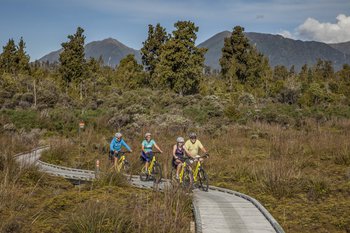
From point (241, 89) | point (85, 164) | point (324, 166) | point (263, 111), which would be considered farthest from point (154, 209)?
point (241, 89)

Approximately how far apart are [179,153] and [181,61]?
32.3 metres

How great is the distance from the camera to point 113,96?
1683 inches

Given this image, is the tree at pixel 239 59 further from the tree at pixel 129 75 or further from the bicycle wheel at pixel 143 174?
the bicycle wheel at pixel 143 174

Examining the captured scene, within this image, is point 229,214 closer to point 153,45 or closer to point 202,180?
point 202,180

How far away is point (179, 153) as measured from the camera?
12.5 metres

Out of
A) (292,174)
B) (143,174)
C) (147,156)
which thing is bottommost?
(143,174)

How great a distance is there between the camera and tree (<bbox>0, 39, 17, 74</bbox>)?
186ft

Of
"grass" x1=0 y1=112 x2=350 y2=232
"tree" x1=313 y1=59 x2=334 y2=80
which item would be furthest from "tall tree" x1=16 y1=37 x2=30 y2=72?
"tree" x1=313 y1=59 x2=334 y2=80

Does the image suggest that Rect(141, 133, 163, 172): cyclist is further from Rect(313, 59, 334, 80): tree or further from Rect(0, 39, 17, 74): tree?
Rect(313, 59, 334, 80): tree

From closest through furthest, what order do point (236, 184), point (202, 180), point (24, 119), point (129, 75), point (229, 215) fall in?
1. point (229, 215)
2. point (202, 180)
3. point (236, 184)
4. point (24, 119)
5. point (129, 75)

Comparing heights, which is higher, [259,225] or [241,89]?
[241,89]

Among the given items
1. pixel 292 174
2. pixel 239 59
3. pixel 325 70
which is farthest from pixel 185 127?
pixel 325 70

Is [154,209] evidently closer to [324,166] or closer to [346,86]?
[324,166]

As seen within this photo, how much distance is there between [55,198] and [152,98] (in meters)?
30.8
